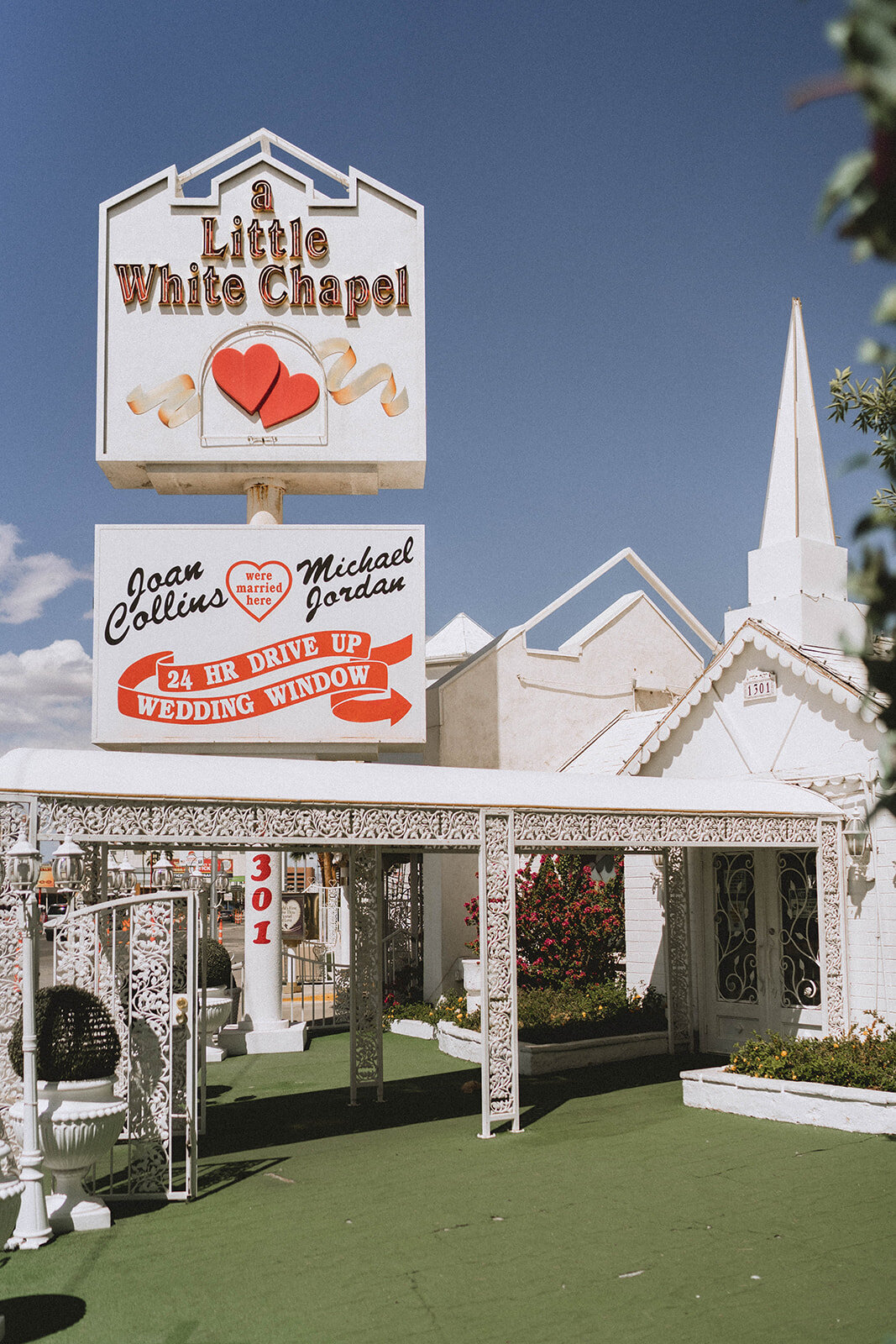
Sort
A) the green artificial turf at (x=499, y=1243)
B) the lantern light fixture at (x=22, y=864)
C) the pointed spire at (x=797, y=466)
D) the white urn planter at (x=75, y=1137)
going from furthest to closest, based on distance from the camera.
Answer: the pointed spire at (x=797, y=466) < the white urn planter at (x=75, y=1137) < the lantern light fixture at (x=22, y=864) < the green artificial turf at (x=499, y=1243)

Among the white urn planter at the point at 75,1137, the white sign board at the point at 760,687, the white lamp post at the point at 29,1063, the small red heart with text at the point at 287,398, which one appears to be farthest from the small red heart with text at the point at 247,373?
the white urn planter at the point at 75,1137

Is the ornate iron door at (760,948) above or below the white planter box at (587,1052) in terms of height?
above

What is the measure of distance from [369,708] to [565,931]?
4.62 m

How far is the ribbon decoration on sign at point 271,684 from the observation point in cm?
1777

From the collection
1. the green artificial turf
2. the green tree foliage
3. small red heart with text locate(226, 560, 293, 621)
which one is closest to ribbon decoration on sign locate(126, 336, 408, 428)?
small red heart with text locate(226, 560, 293, 621)

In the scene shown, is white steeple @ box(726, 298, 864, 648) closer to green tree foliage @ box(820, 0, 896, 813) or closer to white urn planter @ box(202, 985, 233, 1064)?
white urn planter @ box(202, 985, 233, 1064)

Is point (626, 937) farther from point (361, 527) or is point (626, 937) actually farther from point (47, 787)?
point (47, 787)

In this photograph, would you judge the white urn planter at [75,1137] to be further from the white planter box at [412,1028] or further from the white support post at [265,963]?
the white planter box at [412,1028]

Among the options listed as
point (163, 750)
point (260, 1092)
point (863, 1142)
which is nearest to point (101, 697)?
point (163, 750)

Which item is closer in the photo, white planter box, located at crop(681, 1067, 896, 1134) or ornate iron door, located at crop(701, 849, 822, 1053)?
white planter box, located at crop(681, 1067, 896, 1134)

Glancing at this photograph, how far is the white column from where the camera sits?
17.6m

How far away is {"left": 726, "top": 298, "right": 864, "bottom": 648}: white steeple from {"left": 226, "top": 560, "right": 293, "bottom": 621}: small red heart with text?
721 centimetres

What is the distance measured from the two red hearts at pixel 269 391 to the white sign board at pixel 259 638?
78.3 inches

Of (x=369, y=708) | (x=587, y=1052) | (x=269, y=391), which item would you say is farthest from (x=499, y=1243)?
(x=269, y=391)
